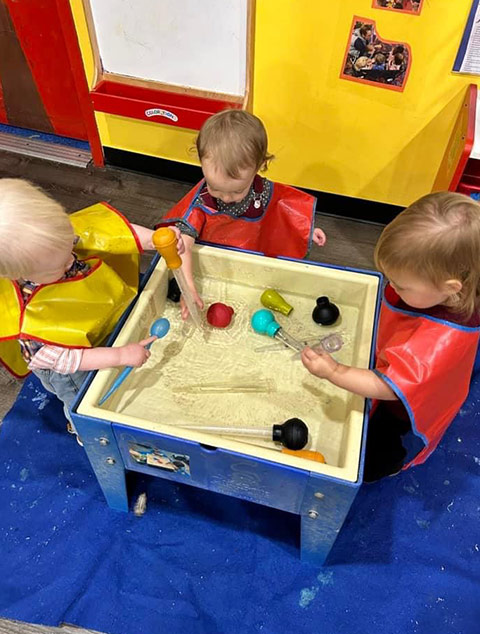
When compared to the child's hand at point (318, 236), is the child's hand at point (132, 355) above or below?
above

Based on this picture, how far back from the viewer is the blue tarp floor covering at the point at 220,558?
3.48 ft

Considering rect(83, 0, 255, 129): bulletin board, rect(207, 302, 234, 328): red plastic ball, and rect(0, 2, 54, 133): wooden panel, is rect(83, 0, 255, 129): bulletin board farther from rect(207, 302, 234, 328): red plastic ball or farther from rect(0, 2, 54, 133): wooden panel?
rect(207, 302, 234, 328): red plastic ball

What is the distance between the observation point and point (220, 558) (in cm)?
114

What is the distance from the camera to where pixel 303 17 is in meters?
1.51

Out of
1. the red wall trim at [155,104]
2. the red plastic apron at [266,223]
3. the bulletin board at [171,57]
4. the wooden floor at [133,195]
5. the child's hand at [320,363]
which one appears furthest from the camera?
the wooden floor at [133,195]

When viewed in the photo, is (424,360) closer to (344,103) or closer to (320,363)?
(320,363)

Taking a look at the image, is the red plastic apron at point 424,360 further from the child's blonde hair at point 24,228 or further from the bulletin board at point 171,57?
Result: the bulletin board at point 171,57

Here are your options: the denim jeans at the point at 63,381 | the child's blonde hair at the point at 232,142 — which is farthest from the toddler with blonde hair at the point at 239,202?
the denim jeans at the point at 63,381

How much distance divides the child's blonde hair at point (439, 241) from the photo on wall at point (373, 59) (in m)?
0.92

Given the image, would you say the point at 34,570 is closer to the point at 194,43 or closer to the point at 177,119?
the point at 177,119

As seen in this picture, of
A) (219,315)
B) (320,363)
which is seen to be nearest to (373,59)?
(219,315)

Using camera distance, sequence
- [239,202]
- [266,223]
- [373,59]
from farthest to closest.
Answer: [373,59] → [266,223] → [239,202]

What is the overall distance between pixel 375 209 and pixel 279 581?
1.35 m

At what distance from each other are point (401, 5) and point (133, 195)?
1151mm
